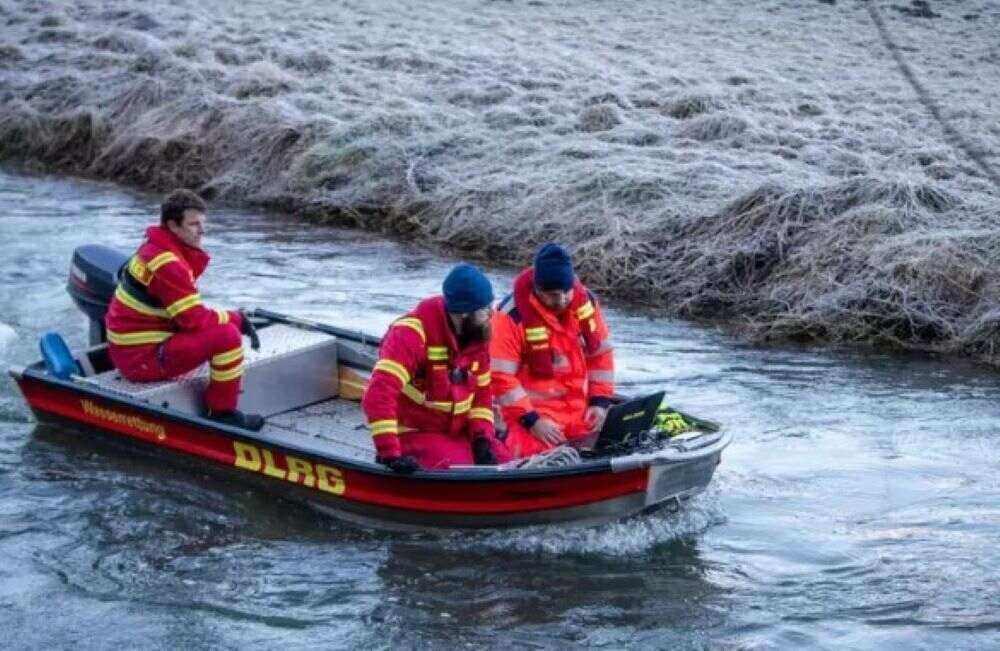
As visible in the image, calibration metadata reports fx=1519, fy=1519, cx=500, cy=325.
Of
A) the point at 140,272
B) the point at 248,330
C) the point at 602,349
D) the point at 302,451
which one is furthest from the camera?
the point at 248,330

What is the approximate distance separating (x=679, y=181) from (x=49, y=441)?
723 cm

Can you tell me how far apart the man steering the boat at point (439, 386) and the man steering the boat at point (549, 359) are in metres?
0.17

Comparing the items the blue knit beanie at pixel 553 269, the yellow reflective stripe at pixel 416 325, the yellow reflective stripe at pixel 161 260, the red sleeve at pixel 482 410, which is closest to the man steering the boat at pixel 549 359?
the blue knit beanie at pixel 553 269

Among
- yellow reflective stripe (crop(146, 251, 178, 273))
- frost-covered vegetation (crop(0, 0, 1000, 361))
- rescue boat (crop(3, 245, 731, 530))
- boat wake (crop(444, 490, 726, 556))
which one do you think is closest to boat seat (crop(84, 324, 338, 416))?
rescue boat (crop(3, 245, 731, 530))

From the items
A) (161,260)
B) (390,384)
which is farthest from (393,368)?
(161,260)

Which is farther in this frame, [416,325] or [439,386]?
[439,386]

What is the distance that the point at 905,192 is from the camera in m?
13.6

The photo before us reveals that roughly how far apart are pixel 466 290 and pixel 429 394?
2.39ft

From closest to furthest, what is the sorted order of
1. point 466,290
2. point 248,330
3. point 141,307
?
1. point 466,290
2. point 141,307
3. point 248,330

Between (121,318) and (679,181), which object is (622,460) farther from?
(679,181)

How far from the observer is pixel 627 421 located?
27.5 ft

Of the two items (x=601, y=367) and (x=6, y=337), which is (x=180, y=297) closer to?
(x=601, y=367)

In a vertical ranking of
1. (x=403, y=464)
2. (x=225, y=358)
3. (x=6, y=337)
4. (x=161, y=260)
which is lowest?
(x=6, y=337)

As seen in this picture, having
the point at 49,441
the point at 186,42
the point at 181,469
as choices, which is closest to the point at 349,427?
the point at 181,469
